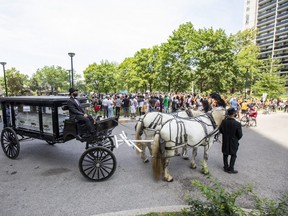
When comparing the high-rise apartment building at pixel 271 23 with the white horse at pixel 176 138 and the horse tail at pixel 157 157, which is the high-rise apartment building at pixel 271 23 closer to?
the white horse at pixel 176 138

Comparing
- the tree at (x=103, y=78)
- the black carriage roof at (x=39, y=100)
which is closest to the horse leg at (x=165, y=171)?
the black carriage roof at (x=39, y=100)

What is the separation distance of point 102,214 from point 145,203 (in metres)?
0.87

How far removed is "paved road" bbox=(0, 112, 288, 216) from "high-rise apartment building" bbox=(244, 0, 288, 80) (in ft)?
227

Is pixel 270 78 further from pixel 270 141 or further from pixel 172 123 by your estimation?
pixel 172 123

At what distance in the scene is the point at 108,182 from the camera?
429 centimetres

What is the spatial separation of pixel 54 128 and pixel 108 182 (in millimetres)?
2058

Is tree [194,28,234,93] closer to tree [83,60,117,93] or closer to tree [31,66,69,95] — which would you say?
tree [83,60,117,93]

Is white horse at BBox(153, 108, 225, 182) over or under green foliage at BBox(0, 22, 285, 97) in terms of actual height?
under

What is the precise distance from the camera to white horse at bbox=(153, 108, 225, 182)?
4.14 m

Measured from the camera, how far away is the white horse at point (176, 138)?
4.14m

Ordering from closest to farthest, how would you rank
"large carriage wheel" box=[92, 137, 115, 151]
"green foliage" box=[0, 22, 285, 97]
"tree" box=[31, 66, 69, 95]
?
"large carriage wheel" box=[92, 137, 115, 151], "green foliage" box=[0, 22, 285, 97], "tree" box=[31, 66, 69, 95]

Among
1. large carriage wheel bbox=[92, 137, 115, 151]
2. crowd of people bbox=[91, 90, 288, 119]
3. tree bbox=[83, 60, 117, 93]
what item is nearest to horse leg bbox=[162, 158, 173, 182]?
large carriage wheel bbox=[92, 137, 115, 151]

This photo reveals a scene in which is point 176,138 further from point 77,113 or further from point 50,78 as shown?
point 50,78

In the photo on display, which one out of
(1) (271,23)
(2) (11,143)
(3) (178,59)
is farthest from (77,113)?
(1) (271,23)
